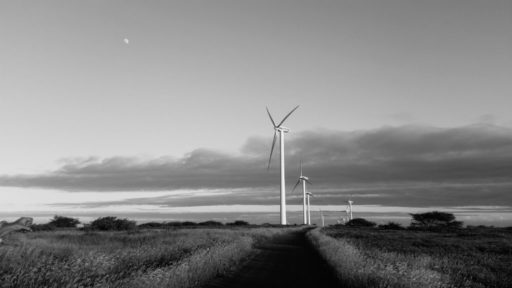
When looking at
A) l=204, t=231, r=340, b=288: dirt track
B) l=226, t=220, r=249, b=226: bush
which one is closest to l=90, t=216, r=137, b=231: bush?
l=226, t=220, r=249, b=226: bush

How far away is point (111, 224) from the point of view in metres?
78.9

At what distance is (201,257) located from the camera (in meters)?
19.5

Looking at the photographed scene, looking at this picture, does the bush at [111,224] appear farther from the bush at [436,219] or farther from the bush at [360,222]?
the bush at [436,219]

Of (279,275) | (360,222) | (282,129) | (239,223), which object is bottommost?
(360,222)

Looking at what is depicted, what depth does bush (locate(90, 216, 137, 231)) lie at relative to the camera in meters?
77.8

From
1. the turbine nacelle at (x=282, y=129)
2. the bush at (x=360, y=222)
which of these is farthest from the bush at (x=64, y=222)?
the bush at (x=360, y=222)

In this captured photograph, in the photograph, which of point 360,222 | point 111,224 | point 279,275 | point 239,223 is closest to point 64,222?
point 111,224

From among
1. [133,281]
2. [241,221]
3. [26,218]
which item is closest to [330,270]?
[133,281]

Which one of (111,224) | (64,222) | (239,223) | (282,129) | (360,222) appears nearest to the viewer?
(111,224)

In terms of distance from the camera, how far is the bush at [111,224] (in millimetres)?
77825

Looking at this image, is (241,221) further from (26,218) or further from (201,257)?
(26,218)

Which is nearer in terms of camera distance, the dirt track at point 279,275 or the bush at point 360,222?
the dirt track at point 279,275

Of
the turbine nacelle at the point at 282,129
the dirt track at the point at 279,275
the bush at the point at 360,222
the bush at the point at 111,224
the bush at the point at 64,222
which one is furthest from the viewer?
the bush at the point at 360,222

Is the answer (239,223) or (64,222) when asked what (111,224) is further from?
(239,223)
